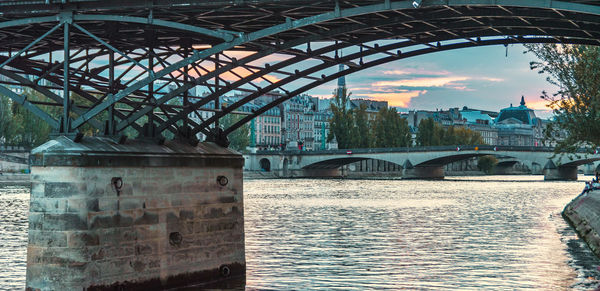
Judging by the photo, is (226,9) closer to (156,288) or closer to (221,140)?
(221,140)

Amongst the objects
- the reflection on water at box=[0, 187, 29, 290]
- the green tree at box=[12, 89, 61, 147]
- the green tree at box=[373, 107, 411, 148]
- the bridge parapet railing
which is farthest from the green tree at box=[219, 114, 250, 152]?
the reflection on water at box=[0, 187, 29, 290]

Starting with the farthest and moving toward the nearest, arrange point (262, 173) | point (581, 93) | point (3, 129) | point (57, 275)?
point (262, 173) < point (3, 129) < point (581, 93) < point (57, 275)

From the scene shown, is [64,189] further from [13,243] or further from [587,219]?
[587,219]

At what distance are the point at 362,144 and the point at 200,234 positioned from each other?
13393 centimetres

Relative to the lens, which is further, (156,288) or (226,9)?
(226,9)

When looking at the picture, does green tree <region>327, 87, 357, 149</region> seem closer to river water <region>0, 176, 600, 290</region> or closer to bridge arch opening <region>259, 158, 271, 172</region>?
bridge arch opening <region>259, 158, 271, 172</region>

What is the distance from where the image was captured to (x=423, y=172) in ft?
502

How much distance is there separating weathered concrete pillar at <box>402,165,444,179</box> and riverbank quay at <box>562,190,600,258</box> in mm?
94887

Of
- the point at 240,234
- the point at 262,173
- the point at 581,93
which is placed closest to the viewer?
the point at 240,234

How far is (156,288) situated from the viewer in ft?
68.5

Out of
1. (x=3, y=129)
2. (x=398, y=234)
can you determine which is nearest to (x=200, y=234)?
(x=398, y=234)

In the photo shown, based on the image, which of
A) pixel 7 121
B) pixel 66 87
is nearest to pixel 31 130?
pixel 7 121

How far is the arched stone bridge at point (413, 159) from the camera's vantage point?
13950 centimetres

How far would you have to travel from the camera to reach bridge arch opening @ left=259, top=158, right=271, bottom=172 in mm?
167137
